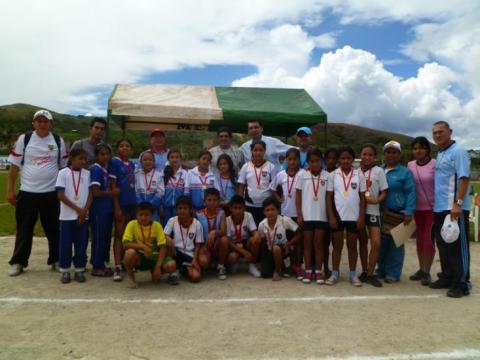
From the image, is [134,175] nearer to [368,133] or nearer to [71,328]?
[71,328]

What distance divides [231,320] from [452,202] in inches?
116

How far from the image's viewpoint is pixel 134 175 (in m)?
5.51

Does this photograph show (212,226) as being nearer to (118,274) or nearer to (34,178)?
(118,274)

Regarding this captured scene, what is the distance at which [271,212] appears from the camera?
17.5 feet

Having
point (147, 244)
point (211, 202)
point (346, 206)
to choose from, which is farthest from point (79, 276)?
point (346, 206)

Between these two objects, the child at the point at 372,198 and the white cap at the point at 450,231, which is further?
the child at the point at 372,198

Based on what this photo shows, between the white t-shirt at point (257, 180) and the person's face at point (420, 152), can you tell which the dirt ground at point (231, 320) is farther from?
the person's face at point (420, 152)

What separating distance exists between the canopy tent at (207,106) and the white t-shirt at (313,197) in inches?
101

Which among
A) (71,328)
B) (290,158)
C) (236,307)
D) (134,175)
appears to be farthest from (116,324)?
(290,158)

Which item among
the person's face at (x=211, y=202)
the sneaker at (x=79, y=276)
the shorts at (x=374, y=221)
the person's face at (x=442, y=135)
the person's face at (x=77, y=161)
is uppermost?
the person's face at (x=442, y=135)

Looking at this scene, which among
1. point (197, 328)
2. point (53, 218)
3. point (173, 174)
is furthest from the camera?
point (173, 174)

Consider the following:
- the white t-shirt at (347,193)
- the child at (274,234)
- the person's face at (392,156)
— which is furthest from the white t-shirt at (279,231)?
the person's face at (392,156)

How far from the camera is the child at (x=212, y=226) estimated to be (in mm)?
5305

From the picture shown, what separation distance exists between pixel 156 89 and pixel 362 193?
4881mm
